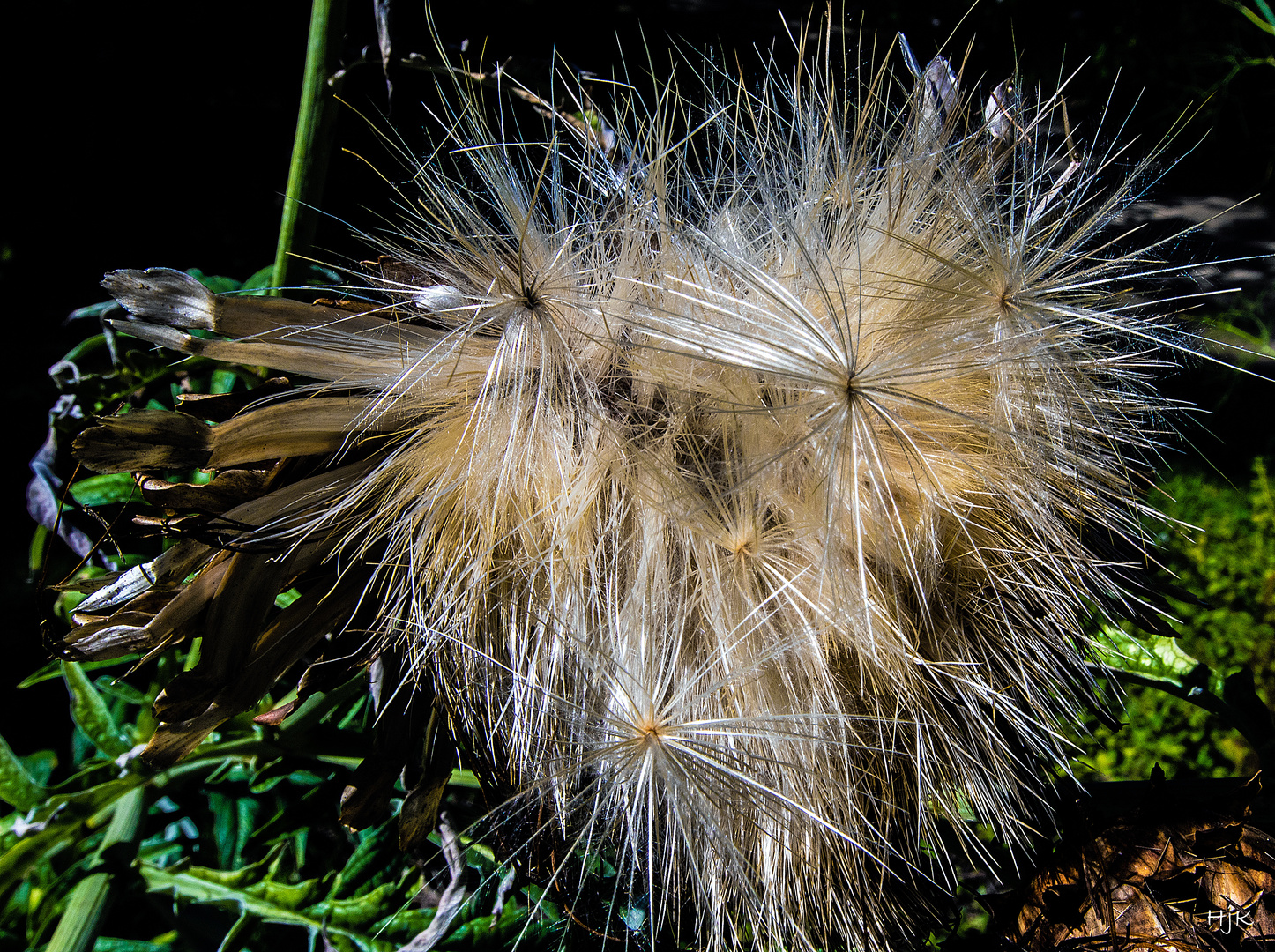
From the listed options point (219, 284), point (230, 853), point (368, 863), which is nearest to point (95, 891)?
point (230, 853)

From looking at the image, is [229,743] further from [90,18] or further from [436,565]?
[90,18]

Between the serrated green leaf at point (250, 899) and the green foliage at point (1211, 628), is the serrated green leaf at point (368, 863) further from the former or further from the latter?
the green foliage at point (1211, 628)

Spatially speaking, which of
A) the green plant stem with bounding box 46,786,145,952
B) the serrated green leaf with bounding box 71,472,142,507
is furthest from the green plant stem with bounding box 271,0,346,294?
the green plant stem with bounding box 46,786,145,952

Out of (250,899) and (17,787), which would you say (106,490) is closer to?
(17,787)

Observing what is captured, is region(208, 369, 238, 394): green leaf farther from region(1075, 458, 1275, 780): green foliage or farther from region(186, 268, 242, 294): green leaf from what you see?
region(1075, 458, 1275, 780): green foliage

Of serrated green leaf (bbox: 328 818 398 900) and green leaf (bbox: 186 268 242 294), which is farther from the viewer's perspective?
green leaf (bbox: 186 268 242 294)

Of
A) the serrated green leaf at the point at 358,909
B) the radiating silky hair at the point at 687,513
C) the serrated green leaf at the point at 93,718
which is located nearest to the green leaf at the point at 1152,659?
the radiating silky hair at the point at 687,513
